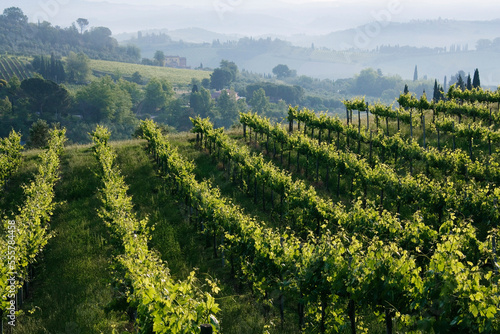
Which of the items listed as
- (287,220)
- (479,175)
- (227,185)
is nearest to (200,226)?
(287,220)

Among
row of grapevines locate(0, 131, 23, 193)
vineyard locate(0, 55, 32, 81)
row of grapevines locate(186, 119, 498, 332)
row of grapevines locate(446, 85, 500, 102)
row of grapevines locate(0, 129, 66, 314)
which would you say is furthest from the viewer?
vineyard locate(0, 55, 32, 81)

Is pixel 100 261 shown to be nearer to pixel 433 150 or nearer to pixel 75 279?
pixel 75 279

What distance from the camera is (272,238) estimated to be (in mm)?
15133

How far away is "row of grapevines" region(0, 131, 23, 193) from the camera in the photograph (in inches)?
1134

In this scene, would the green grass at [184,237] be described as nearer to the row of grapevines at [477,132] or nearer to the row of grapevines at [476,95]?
the row of grapevines at [477,132]

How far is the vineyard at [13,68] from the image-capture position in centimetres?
16500

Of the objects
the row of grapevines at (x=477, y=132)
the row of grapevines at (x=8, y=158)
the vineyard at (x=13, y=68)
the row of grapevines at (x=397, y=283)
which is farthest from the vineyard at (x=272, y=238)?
the vineyard at (x=13, y=68)

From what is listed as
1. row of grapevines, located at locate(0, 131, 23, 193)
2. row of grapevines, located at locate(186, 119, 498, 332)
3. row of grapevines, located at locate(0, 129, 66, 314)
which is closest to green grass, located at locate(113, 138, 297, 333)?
row of grapevines, located at locate(186, 119, 498, 332)

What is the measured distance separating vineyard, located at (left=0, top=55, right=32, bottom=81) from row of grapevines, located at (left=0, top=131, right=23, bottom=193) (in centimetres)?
15501

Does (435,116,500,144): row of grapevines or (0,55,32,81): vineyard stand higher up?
(0,55,32,81): vineyard

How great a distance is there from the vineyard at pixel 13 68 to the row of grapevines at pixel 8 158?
155 m

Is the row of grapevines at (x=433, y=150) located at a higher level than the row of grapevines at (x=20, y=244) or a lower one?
higher

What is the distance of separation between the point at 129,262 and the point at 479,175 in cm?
2241

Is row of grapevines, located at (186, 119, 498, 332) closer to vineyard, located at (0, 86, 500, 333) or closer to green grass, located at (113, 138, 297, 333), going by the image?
vineyard, located at (0, 86, 500, 333)
